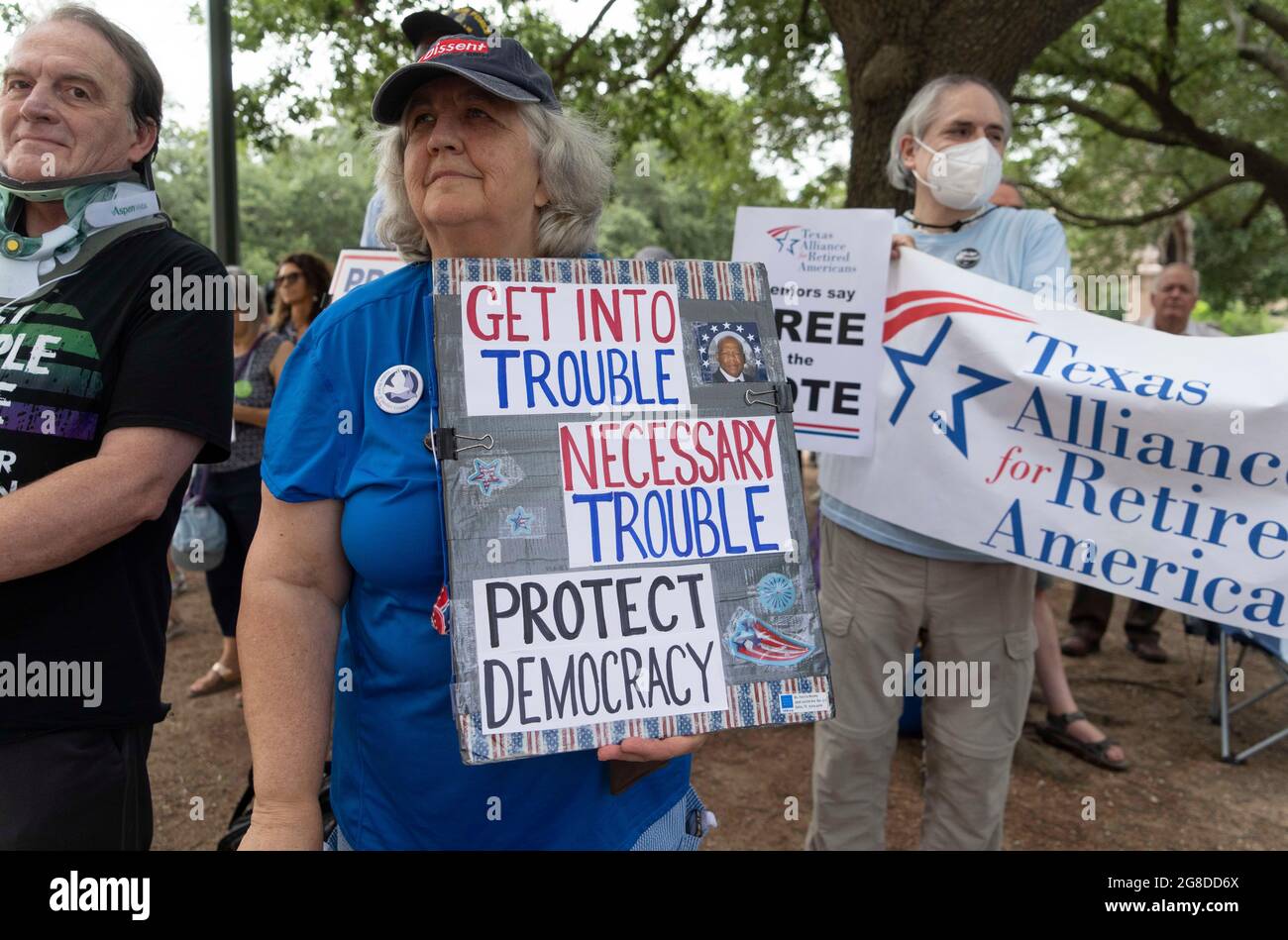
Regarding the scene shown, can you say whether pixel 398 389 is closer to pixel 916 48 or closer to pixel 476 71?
pixel 476 71

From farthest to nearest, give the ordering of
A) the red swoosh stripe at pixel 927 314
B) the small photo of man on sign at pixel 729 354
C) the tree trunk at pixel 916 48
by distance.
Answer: the tree trunk at pixel 916 48
the red swoosh stripe at pixel 927 314
the small photo of man on sign at pixel 729 354

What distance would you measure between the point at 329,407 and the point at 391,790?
2.23 feet

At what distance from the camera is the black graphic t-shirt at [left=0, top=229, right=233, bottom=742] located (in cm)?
178

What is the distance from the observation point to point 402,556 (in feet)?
5.17

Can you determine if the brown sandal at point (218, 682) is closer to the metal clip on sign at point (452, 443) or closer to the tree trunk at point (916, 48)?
the tree trunk at point (916, 48)

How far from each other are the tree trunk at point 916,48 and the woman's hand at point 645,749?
3532 mm

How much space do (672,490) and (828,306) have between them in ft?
4.61

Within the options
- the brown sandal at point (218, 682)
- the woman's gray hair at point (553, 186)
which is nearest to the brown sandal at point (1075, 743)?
the woman's gray hair at point (553, 186)

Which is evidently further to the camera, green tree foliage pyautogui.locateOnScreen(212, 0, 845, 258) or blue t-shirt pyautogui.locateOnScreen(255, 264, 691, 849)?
green tree foliage pyautogui.locateOnScreen(212, 0, 845, 258)

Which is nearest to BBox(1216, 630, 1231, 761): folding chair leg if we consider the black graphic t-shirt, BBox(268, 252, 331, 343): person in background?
the black graphic t-shirt

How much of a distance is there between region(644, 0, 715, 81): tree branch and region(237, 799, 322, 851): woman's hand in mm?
7382

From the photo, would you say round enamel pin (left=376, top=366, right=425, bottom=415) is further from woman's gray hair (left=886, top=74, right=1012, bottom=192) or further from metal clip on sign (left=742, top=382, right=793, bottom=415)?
woman's gray hair (left=886, top=74, right=1012, bottom=192)

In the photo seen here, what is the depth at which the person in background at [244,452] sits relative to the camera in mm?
4973
